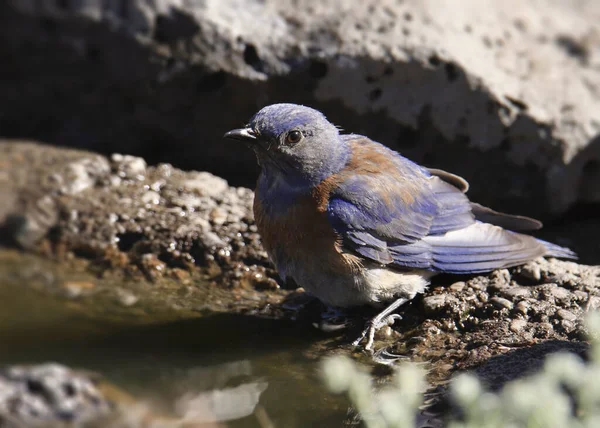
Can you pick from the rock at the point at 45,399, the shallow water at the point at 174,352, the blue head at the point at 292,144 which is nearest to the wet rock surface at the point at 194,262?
the shallow water at the point at 174,352

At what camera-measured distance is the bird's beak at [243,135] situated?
16.9 ft

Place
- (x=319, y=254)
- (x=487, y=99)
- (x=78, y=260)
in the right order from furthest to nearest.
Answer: (x=487, y=99), (x=78, y=260), (x=319, y=254)

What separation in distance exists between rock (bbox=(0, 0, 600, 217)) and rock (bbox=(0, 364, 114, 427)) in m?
3.64

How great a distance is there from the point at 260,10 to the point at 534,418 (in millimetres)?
4930

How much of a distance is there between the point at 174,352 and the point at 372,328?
48.5 inches

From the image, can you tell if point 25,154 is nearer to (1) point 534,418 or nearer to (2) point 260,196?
(2) point 260,196

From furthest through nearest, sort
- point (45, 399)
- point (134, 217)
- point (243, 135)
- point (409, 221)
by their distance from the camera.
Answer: point (134, 217) → point (409, 221) → point (243, 135) → point (45, 399)

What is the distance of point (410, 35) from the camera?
6.88 meters

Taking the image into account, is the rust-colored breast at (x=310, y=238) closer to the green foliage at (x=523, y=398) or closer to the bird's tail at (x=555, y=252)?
the bird's tail at (x=555, y=252)

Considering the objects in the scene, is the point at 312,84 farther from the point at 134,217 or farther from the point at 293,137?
the point at 134,217

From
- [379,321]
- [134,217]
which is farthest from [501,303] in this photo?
[134,217]

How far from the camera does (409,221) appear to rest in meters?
5.47

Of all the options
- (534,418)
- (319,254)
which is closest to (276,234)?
(319,254)

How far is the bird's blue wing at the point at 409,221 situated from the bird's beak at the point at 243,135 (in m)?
0.57
